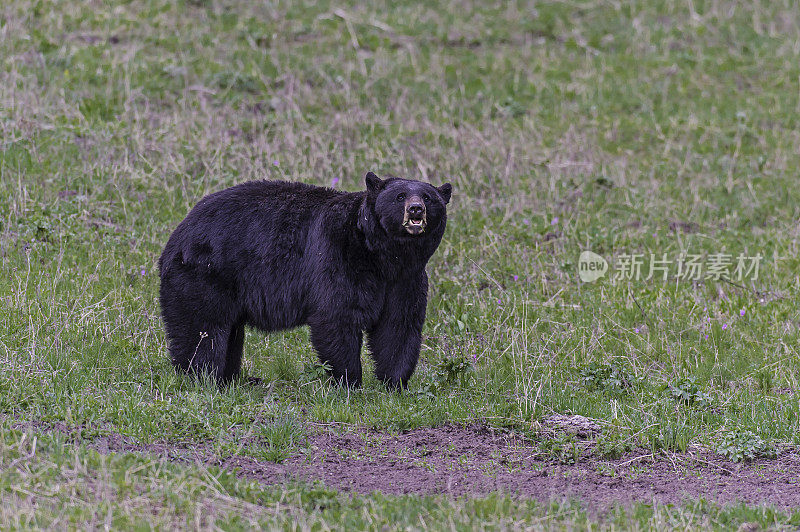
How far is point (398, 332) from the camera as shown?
648 centimetres

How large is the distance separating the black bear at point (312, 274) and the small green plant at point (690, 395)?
1.76 m

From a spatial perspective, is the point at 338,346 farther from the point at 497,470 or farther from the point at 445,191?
the point at 497,470

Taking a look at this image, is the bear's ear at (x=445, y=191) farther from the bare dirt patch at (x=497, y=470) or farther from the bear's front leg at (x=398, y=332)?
the bare dirt patch at (x=497, y=470)

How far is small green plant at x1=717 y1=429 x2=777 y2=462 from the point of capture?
5.62 m

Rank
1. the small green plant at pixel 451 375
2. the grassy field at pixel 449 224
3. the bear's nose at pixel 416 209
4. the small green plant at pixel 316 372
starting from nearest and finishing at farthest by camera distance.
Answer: the grassy field at pixel 449 224 < the bear's nose at pixel 416 209 < the small green plant at pixel 316 372 < the small green plant at pixel 451 375

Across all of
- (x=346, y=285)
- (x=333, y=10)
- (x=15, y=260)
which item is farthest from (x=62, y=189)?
(x=333, y=10)

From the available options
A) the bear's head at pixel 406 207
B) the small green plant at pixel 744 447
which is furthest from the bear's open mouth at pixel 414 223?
the small green plant at pixel 744 447

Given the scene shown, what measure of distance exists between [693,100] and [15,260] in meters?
9.12

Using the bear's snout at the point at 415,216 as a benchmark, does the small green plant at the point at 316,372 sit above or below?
below

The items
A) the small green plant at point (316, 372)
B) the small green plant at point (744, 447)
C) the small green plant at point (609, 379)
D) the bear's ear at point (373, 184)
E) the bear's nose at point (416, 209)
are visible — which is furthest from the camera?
the small green plant at point (609, 379)

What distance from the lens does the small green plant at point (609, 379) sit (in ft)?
22.2

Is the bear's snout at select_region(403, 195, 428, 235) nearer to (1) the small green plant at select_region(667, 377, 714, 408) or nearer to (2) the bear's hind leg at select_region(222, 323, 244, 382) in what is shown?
(2) the bear's hind leg at select_region(222, 323, 244, 382)

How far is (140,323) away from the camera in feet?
24.2

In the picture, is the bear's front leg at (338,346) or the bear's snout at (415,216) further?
the bear's front leg at (338,346)
